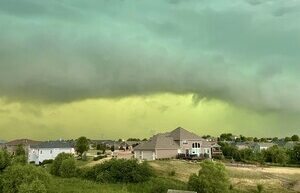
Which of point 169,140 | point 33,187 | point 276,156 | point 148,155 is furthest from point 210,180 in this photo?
point 276,156

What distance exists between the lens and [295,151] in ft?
389

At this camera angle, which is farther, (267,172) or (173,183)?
(267,172)

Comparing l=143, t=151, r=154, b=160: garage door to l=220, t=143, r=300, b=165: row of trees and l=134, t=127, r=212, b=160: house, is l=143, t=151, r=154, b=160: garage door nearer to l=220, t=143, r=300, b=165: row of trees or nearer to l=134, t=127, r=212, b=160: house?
l=134, t=127, r=212, b=160: house

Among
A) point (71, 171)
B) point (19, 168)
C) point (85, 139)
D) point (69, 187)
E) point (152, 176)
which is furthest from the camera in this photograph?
point (85, 139)

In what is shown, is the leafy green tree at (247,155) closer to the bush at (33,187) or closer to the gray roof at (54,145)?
the gray roof at (54,145)

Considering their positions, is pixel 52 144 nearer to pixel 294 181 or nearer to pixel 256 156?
pixel 256 156

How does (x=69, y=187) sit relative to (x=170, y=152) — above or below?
below

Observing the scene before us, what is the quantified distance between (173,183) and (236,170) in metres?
21.7

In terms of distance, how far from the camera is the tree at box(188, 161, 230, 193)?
64.6 meters

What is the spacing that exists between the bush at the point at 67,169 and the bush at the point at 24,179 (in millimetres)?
18938

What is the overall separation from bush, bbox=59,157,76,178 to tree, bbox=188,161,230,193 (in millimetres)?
28791

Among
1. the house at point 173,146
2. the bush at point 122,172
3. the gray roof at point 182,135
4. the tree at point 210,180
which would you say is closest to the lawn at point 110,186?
the bush at point 122,172

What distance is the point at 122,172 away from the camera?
3187 inches

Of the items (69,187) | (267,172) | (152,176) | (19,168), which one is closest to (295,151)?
(267,172)
